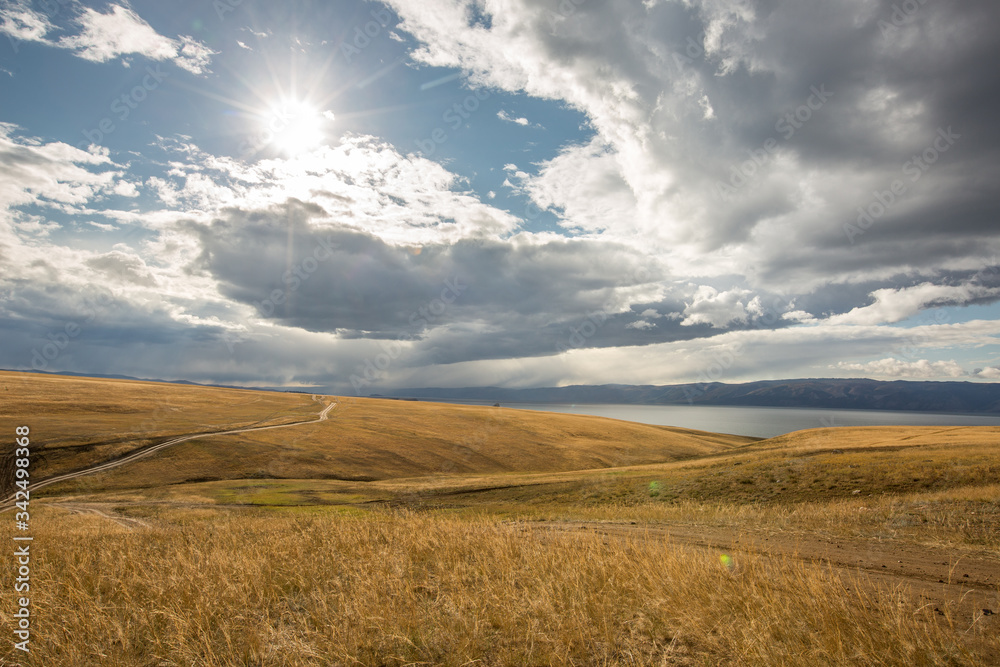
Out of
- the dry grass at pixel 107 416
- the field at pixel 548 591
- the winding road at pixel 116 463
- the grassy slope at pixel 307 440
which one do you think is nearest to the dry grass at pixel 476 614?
the field at pixel 548 591

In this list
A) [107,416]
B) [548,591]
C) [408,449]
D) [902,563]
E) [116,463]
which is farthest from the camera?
[107,416]

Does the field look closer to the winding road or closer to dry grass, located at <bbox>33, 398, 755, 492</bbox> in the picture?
the winding road

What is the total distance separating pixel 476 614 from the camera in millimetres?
5875

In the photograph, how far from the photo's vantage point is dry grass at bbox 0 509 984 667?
497 cm

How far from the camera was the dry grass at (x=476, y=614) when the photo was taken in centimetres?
497

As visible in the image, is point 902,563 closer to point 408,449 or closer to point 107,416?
point 408,449

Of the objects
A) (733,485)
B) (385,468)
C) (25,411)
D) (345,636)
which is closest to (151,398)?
(25,411)

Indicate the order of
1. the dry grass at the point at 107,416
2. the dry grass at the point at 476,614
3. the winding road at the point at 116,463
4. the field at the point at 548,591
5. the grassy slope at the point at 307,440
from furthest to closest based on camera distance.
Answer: the grassy slope at the point at 307,440, the dry grass at the point at 107,416, the winding road at the point at 116,463, the field at the point at 548,591, the dry grass at the point at 476,614

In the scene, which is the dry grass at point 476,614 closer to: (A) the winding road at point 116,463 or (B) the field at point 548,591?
(B) the field at point 548,591

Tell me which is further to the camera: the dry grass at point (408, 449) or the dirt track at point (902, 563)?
the dry grass at point (408, 449)

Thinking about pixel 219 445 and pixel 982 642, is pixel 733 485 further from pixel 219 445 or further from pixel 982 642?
pixel 219 445

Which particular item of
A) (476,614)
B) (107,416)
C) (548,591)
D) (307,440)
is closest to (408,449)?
(307,440)

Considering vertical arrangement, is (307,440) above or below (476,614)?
below

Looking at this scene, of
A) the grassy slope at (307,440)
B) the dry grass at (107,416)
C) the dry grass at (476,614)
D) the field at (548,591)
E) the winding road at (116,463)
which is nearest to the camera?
the dry grass at (476,614)
